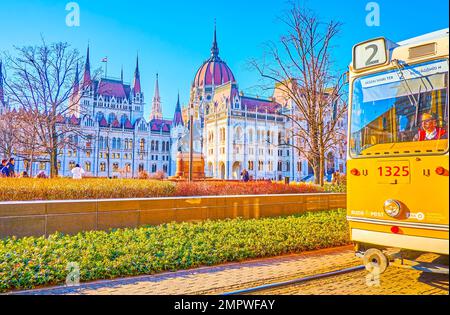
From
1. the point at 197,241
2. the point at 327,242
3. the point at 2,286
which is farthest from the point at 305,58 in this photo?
the point at 2,286

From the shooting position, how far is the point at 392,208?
19.6 ft

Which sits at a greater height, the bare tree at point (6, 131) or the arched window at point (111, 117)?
the arched window at point (111, 117)

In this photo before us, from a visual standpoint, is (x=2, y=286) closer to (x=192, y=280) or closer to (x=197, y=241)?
(x=192, y=280)

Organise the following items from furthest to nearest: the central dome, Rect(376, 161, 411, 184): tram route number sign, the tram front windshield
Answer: the central dome < Rect(376, 161, 411, 184): tram route number sign < the tram front windshield

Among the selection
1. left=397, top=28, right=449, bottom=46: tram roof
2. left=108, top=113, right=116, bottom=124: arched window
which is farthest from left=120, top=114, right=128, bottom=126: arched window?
left=397, top=28, right=449, bottom=46: tram roof

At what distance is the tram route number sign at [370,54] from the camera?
6.53 metres

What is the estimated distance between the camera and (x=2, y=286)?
6.05m

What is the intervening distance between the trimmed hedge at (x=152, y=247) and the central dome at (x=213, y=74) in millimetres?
112251

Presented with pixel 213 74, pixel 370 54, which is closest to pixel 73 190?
pixel 370 54

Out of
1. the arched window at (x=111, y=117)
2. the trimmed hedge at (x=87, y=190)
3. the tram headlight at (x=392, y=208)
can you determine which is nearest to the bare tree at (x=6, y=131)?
the trimmed hedge at (x=87, y=190)

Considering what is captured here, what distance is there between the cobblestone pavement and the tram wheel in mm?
351

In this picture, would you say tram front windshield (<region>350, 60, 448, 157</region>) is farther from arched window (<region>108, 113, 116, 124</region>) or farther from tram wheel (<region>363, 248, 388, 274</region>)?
arched window (<region>108, 113, 116, 124</region>)

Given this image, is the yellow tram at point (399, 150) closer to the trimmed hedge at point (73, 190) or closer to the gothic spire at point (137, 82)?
the trimmed hedge at point (73, 190)

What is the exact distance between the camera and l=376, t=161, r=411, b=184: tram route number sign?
Result: 5812mm
